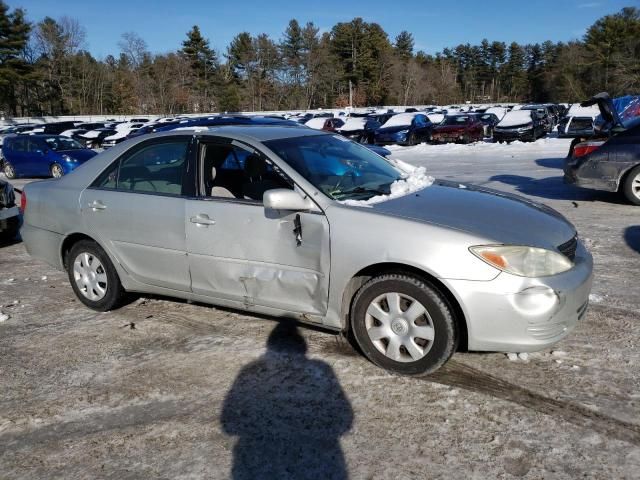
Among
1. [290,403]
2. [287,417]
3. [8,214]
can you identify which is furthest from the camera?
[8,214]

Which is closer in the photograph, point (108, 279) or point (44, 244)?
point (108, 279)

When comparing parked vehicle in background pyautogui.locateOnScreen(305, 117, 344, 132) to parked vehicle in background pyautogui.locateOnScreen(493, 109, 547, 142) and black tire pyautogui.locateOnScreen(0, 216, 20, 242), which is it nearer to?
parked vehicle in background pyautogui.locateOnScreen(493, 109, 547, 142)

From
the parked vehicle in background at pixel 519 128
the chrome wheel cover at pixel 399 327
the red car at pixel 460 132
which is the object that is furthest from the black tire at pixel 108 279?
the red car at pixel 460 132

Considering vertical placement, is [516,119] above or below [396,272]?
above

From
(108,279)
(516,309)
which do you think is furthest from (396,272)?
(108,279)

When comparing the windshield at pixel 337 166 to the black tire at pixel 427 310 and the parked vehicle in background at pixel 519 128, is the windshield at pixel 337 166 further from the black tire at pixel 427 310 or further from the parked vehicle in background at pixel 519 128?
the parked vehicle in background at pixel 519 128

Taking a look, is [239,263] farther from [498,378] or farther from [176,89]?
[176,89]

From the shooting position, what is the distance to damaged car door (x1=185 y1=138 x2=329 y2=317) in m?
3.71

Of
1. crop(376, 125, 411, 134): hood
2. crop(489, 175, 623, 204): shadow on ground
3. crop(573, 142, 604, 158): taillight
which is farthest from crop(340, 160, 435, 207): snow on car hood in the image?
crop(376, 125, 411, 134): hood

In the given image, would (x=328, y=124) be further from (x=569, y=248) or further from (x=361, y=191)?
(x=569, y=248)

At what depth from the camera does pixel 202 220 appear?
4.12m

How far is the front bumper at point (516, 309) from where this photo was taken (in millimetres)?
3214

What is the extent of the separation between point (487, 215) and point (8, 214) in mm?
7068

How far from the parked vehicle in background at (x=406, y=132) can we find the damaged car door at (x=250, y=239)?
73.4 ft
